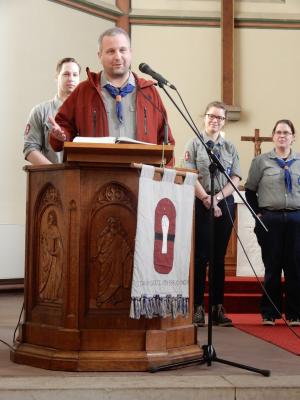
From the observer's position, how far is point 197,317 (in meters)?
5.88

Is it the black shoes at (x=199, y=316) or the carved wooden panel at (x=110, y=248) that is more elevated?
the carved wooden panel at (x=110, y=248)

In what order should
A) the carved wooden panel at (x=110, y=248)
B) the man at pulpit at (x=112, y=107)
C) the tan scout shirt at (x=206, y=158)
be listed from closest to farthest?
1. the carved wooden panel at (x=110, y=248)
2. the man at pulpit at (x=112, y=107)
3. the tan scout shirt at (x=206, y=158)

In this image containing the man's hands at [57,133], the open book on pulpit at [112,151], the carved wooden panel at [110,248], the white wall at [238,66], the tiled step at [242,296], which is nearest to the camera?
the open book on pulpit at [112,151]

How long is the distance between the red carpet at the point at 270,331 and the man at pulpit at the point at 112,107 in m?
1.63

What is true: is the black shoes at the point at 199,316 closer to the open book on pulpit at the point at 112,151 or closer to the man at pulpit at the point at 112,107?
the man at pulpit at the point at 112,107

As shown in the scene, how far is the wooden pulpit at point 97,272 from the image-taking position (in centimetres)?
366

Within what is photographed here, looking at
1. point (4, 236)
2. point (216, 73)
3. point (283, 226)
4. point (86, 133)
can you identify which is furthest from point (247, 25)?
point (86, 133)

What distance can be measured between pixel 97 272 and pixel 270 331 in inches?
91.4

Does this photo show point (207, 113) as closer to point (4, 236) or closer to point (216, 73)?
point (4, 236)

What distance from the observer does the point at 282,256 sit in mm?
6062

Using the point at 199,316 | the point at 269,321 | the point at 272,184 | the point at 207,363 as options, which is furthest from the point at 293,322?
the point at 207,363

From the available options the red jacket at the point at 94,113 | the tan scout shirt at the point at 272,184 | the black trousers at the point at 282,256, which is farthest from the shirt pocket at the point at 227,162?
the red jacket at the point at 94,113

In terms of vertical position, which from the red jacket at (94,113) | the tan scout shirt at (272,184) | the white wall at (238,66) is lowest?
the tan scout shirt at (272,184)

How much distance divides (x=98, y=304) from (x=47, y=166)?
732mm
